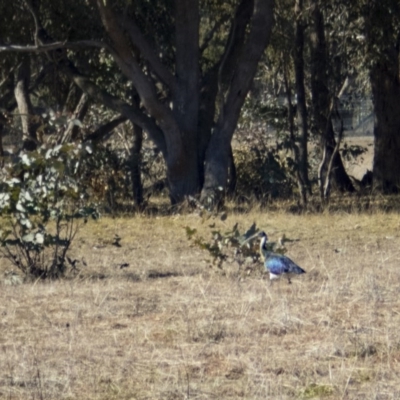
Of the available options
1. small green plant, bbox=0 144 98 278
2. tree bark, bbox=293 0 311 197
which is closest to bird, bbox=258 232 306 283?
small green plant, bbox=0 144 98 278

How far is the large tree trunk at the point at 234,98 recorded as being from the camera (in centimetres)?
1566

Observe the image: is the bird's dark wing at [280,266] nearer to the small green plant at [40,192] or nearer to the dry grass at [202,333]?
the dry grass at [202,333]

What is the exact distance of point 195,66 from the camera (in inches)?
642

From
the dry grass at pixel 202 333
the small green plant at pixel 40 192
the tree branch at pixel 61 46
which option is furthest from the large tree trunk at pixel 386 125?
the small green plant at pixel 40 192

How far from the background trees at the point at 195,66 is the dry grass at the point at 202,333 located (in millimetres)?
4937

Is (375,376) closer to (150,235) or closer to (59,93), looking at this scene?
(150,235)

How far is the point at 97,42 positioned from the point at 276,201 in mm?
4533

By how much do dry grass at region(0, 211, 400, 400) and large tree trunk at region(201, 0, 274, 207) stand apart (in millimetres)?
4531

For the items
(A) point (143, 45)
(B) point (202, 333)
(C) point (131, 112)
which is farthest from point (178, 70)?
(B) point (202, 333)

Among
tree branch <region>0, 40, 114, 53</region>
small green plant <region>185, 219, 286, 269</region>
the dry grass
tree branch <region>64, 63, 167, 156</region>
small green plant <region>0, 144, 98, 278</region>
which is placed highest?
tree branch <region>0, 40, 114, 53</region>

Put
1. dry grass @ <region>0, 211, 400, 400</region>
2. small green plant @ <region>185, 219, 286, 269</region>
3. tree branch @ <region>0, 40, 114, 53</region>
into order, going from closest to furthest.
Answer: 1. dry grass @ <region>0, 211, 400, 400</region>
2. small green plant @ <region>185, 219, 286, 269</region>
3. tree branch @ <region>0, 40, 114, 53</region>

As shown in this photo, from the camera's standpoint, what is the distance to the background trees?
51.8 ft

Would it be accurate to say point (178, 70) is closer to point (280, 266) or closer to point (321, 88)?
point (321, 88)

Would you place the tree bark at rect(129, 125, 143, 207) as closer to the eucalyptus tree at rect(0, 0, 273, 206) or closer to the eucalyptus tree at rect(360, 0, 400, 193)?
the eucalyptus tree at rect(0, 0, 273, 206)
